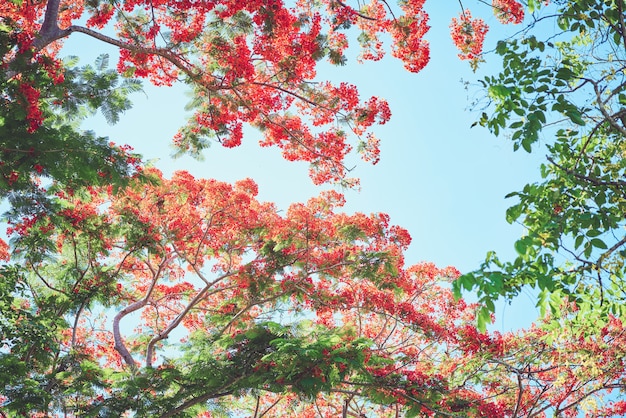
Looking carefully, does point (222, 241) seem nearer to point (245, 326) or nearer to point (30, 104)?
point (245, 326)

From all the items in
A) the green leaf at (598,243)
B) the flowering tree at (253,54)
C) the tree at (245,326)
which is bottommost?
the green leaf at (598,243)

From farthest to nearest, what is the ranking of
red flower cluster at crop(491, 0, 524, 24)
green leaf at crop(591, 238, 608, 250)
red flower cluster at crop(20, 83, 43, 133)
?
red flower cluster at crop(491, 0, 524, 24) → red flower cluster at crop(20, 83, 43, 133) → green leaf at crop(591, 238, 608, 250)

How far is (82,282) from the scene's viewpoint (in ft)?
31.0

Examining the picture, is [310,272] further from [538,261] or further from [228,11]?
[538,261]

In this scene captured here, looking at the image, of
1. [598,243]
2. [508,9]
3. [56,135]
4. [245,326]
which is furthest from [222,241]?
[598,243]

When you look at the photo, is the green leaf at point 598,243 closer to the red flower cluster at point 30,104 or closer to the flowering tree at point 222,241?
the flowering tree at point 222,241

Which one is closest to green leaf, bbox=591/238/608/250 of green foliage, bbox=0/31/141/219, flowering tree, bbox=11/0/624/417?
flowering tree, bbox=11/0/624/417

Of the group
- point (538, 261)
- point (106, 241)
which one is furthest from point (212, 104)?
point (538, 261)

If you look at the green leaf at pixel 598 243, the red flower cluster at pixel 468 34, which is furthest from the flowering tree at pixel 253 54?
the green leaf at pixel 598 243

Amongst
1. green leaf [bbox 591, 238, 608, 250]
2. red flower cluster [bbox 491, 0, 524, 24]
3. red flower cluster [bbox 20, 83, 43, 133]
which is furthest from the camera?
red flower cluster [bbox 491, 0, 524, 24]

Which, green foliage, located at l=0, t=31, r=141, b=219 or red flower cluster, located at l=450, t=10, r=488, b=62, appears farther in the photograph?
red flower cluster, located at l=450, t=10, r=488, b=62

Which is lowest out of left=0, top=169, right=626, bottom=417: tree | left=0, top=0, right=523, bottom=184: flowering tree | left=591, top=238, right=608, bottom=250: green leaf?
left=591, top=238, right=608, bottom=250: green leaf

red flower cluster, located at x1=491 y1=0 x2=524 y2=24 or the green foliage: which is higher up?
red flower cluster, located at x1=491 y1=0 x2=524 y2=24

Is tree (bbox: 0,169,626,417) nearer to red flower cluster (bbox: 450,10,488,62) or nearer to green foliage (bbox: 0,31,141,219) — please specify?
green foliage (bbox: 0,31,141,219)
